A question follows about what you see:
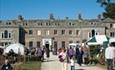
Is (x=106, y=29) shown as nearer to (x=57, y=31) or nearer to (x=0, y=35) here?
(x=57, y=31)

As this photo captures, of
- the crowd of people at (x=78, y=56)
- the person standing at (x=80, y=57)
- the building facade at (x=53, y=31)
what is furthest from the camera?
the building facade at (x=53, y=31)

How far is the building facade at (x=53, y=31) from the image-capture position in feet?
357

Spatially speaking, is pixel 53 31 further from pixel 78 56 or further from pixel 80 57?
pixel 80 57

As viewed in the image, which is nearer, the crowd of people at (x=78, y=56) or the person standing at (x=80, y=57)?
the crowd of people at (x=78, y=56)

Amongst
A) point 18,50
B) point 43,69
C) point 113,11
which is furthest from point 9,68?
point 113,11

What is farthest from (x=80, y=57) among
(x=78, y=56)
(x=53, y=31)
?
(x=53, y=31)

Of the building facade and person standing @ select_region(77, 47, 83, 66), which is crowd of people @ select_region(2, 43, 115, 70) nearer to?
person standing @ select_region(77, 47, 83, 66)

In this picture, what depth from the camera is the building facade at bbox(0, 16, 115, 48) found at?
109 m

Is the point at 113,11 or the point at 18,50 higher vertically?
the point at 113,11

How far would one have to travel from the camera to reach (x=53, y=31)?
4321 inches

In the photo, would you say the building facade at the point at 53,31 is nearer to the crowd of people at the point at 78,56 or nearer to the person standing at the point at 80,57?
the crowd of people at the point at 78,56

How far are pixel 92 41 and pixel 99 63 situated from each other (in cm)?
708

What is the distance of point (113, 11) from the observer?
56.6m

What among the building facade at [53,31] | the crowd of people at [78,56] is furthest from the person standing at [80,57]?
the building facade at [53,31]
